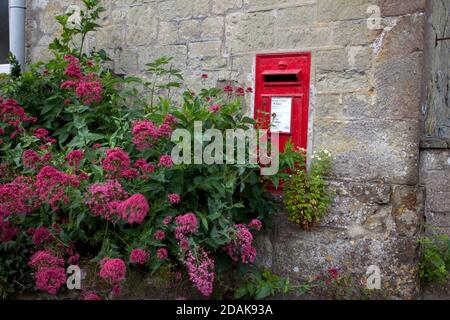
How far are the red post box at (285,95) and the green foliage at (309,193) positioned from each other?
0.20 meters

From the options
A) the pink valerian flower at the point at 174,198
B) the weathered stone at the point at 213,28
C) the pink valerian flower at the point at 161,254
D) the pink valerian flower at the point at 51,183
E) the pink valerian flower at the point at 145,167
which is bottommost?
the pink valerian flower at the point at 161,254

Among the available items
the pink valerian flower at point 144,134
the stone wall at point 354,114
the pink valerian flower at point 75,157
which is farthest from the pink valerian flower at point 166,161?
the stone wall at point 354,114

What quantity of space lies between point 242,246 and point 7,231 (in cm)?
136

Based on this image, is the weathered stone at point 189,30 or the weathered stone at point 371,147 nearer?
the weathered stone at point 371,147

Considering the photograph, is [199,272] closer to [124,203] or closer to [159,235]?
[159,235]

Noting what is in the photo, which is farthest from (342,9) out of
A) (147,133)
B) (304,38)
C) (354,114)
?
(147,133)

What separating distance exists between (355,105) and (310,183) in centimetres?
61

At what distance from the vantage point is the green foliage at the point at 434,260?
296 centimetres

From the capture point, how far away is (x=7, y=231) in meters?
2.62

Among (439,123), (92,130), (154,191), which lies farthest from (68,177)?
(439,123)

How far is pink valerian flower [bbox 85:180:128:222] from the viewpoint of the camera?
2.29 meters

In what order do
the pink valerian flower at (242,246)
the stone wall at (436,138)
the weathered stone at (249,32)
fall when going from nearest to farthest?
the pink valerian flower at (242,246) < the stone wall at (436,138) < the weathered stone at (249,32)

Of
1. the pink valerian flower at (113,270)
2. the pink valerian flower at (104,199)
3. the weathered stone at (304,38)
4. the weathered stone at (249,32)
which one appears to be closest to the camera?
the pink valerian flower at (113,270)

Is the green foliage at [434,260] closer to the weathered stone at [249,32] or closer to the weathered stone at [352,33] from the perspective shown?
the weathered stone at [352,33]
